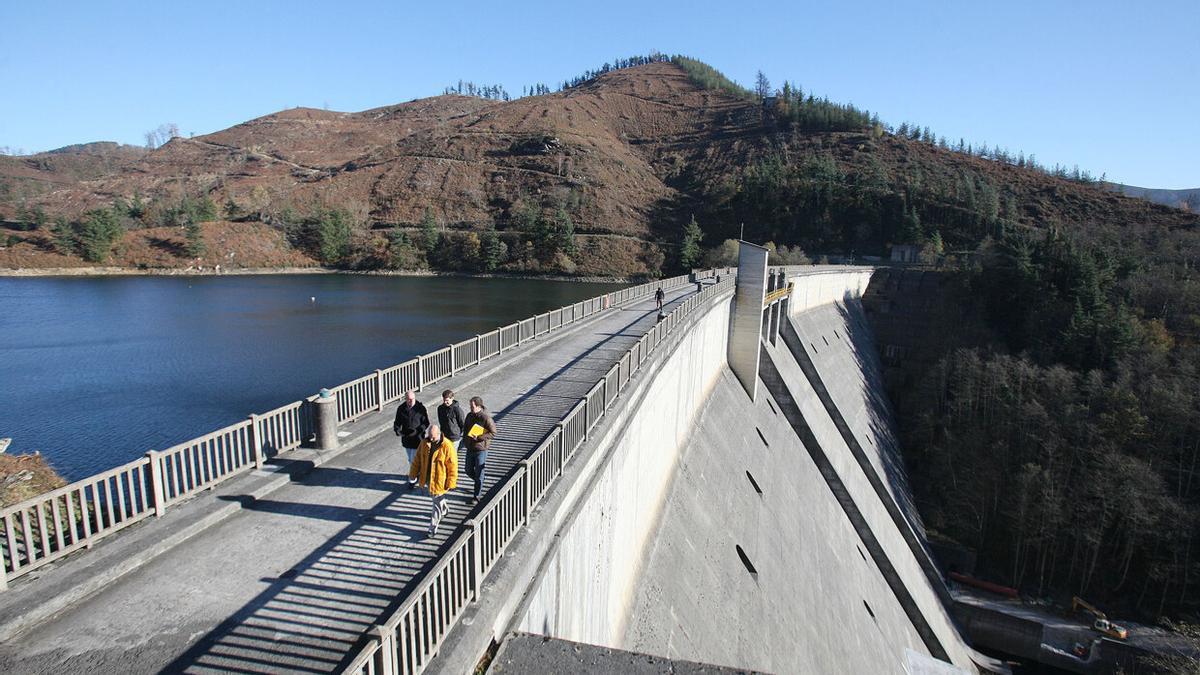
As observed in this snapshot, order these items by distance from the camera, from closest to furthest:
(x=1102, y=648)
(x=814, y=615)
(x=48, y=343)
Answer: (x=814, y=615), (x=1102, y=648), (x=48, y=343)

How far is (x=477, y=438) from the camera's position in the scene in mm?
7695

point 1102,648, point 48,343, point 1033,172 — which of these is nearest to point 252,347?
point 48,343

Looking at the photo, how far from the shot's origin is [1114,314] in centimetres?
4241

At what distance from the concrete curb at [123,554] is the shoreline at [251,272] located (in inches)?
3486

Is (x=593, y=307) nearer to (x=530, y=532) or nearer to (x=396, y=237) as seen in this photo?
(x=530, y=532)

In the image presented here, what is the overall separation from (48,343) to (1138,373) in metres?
70.3

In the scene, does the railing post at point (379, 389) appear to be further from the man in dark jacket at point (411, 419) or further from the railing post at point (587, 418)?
the railing post at point (587, 418)

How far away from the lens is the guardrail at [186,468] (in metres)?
5.80

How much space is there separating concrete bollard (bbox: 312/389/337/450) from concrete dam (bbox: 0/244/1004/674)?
0.11 feet

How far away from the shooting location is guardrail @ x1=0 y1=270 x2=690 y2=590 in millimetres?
5801

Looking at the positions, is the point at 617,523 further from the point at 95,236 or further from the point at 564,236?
the point at 95,236

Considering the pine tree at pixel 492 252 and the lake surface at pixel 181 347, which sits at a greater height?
the pine tree at pixel 492 252

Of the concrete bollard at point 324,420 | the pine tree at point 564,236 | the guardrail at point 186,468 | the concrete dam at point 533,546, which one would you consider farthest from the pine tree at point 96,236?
the concrete bollard at point 324,420

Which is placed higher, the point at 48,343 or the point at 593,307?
the point at 593,307
